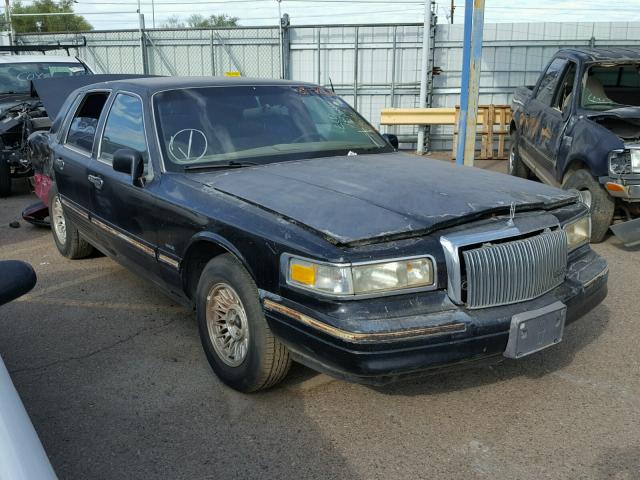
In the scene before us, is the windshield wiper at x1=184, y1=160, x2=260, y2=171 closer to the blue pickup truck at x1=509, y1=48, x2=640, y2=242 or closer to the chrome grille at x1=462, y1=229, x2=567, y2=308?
the chrome grille at x1=462, y1=229, x2=567, y2=308

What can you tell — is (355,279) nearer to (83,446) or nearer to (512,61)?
(83,446)

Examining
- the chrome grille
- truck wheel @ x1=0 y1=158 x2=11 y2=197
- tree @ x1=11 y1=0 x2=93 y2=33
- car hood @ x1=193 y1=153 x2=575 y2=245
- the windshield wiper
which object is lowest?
truck wheel @ x1=0 y1=158 x2=11 y2=197

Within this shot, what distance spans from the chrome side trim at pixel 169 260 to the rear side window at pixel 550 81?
5241mm

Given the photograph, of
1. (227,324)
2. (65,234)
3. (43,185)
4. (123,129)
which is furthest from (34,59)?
(227,324)

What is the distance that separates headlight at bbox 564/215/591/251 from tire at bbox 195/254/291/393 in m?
1.69

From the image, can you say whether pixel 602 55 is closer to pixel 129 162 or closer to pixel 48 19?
pixel 129 162

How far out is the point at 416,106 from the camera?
13.2m

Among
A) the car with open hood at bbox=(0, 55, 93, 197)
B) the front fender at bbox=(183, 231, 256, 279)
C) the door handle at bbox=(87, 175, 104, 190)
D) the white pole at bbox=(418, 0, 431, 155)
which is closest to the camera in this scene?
the front fender at bbox=(183, 231, 256, 279)

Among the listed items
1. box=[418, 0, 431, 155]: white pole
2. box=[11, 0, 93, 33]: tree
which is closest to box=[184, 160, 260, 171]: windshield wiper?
box=[418, 0, 431, 155]: white pole

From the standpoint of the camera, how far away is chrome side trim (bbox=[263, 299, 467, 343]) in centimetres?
266

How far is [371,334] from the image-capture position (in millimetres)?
2672

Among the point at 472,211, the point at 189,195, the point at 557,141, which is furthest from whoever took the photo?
the point at 557,141

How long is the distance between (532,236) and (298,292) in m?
1.22

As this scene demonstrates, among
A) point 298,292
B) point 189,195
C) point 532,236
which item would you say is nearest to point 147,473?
point 298,292
